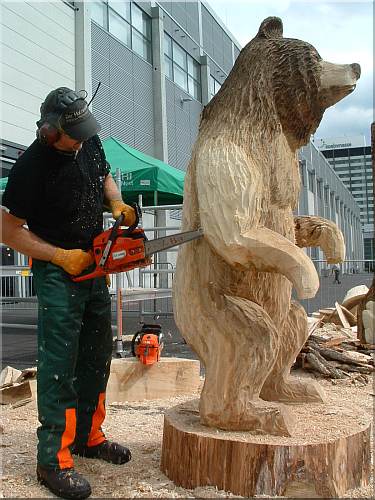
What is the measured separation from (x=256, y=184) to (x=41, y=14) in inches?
392

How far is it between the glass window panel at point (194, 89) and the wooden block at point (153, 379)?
1409 centimetres

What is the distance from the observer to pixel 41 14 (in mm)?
10203

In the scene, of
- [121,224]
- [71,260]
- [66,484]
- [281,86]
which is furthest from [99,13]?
[66,484]

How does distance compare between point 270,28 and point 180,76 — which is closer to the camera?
point 270,28

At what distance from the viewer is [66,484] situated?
71.5 inches

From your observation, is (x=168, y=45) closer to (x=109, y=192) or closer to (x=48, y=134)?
(x=109, y=192)

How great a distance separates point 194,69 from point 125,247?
1604 cm

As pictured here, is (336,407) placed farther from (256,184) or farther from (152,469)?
(256,184)

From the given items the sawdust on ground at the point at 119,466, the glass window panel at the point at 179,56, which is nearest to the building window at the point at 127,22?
the glass window panel at the point at 179,56

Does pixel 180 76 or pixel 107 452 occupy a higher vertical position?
pixel 180 76

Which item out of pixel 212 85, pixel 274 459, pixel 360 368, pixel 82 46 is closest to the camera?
pixel 274 459

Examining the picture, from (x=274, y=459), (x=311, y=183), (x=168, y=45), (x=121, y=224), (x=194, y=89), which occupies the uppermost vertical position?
(x=168, y=45)

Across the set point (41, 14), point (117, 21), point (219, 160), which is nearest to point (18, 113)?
point (41, 14)

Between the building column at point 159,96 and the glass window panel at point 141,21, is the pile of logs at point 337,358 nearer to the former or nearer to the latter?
the building column at point 159,96
